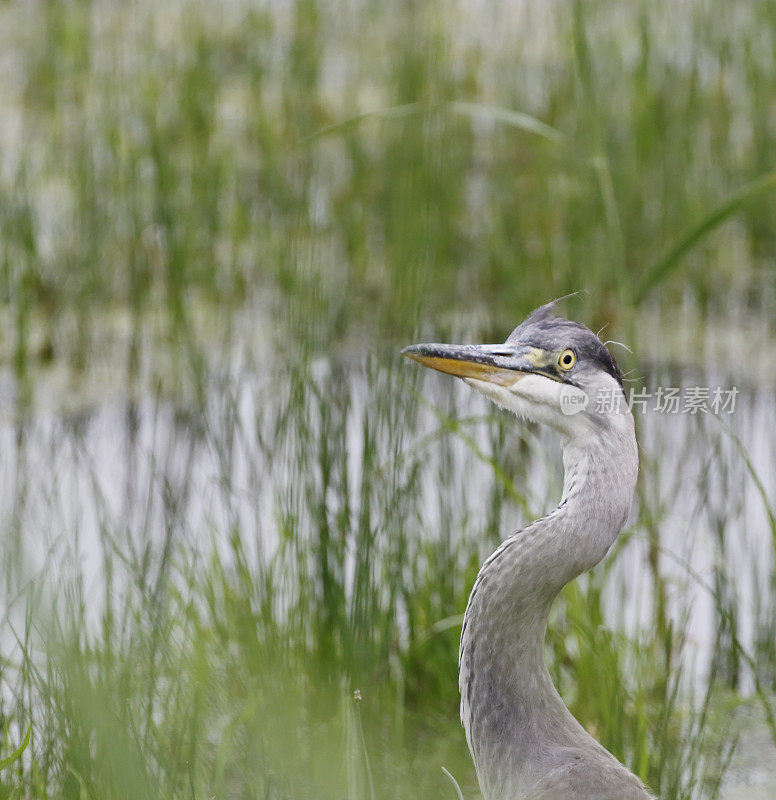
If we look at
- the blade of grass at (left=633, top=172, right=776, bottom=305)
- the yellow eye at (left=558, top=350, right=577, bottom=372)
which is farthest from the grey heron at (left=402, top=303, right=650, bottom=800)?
the blade of grass at (left=633, top=172, right=776, bottom=305)

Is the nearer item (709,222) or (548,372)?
(548,372)

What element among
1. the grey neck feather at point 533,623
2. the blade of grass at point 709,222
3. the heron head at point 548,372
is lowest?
the grey neck feather at point 533,623

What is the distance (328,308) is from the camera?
242cm

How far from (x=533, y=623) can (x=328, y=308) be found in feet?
2.98

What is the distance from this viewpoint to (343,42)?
21.0 feet

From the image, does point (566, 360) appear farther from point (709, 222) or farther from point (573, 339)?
point (709, 222)

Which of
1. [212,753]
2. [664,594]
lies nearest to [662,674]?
[664,594]

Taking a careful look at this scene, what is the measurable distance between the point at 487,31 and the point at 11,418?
12.4 ft

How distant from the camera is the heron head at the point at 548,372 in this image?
1.70 meters

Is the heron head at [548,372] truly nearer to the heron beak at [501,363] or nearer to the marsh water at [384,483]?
the heron beak at [501,363]

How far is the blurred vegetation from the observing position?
2135 millimetres

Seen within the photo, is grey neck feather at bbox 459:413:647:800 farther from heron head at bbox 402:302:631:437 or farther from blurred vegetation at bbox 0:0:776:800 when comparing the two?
blurred vegetation at bbox 0:0:776:800

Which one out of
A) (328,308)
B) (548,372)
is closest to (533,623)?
(548,372)

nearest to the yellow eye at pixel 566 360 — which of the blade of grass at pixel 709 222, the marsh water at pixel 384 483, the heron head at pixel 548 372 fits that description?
the heron head at pixel 548 372
